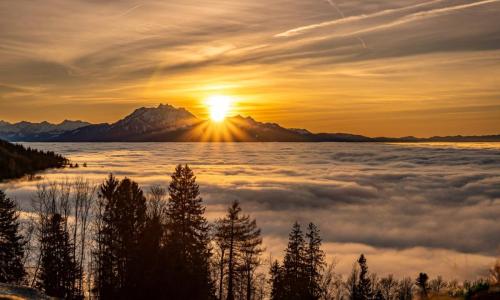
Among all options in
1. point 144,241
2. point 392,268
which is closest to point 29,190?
point 144,241

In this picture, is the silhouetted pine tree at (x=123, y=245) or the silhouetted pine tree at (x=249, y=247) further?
the silhouetted pine tree at (x=249, y=247)

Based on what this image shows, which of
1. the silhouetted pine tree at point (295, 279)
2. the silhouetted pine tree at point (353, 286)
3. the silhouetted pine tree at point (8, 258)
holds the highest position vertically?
the silhouetted pine tree at point (8, 258)

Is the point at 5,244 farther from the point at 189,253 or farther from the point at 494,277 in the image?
the point at 494,277

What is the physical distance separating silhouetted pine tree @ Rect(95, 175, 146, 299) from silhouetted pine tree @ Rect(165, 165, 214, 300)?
3574 millimetres

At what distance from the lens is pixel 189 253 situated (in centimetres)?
4991

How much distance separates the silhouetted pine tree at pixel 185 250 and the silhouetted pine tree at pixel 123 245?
3.57m

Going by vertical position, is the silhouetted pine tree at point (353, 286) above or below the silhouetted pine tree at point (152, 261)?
below

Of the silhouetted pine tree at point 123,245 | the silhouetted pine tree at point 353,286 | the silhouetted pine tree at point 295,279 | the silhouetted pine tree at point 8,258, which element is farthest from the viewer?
the silhouetted pine tree at point 353,286

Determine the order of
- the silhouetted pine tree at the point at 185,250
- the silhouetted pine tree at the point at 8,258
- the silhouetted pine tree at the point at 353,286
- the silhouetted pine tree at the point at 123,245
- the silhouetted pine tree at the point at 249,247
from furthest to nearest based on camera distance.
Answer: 1. the silhouetted pine tree at the point at 353,286
2. the silhouetted pine tree at the point at 249,247
3. the silhouetted pine tree at the point at 8,258
4. the silhouetted pine tree at the point at 123,245
5. the silhouetted pine tree at the point at 185,250

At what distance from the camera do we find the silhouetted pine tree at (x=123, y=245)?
43562mm

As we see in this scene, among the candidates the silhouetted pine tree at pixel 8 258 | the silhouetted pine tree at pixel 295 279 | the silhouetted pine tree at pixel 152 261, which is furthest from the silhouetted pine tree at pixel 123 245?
the silhouetted pine tree at pixel 295 279

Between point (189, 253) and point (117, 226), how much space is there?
1058 cm

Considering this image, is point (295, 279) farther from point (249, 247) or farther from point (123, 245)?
point (123, 245)

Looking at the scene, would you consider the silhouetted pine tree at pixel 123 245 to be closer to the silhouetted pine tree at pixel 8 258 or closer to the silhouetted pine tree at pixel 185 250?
the silhouetted pine tree at pixel 185 250
